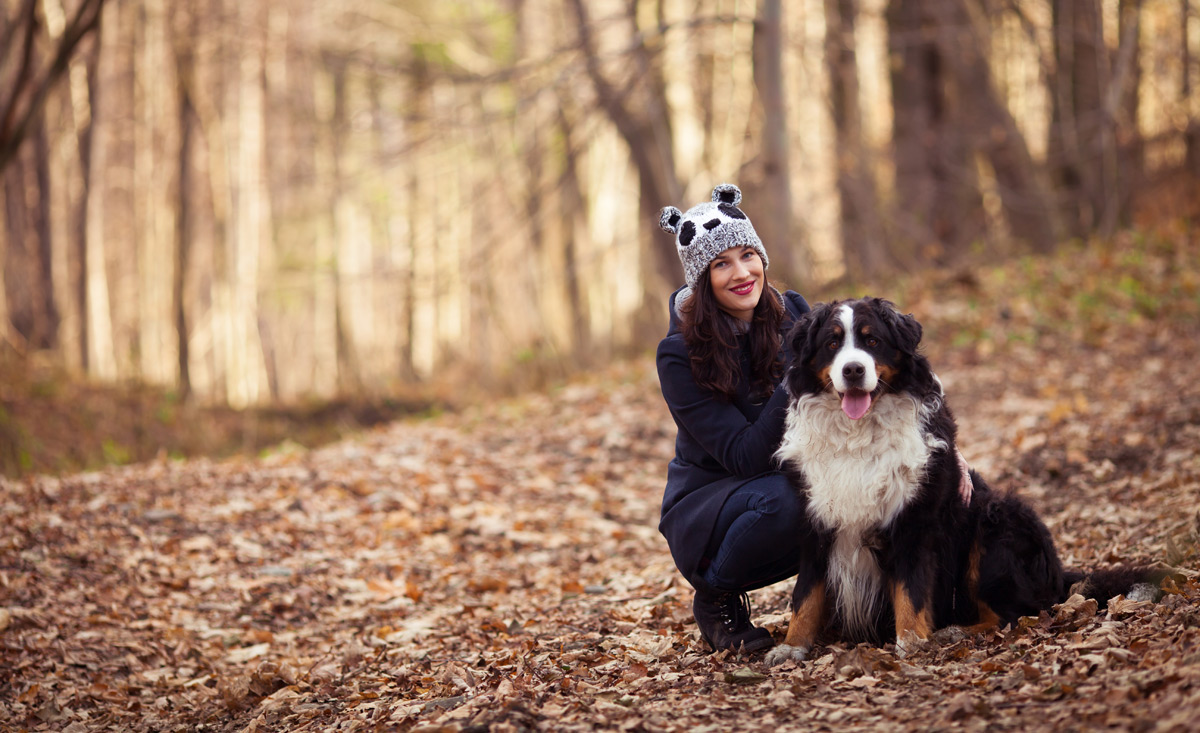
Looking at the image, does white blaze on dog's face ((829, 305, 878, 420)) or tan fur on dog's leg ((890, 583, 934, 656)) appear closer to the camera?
white blaze on dog's face ((829, 305, 878, 420))

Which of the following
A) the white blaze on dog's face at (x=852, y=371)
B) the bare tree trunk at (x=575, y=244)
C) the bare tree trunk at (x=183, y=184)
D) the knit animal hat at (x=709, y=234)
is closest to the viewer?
the white blaze on dog's face at (x=852, y=371)

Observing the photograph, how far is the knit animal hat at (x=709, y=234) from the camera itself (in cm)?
411

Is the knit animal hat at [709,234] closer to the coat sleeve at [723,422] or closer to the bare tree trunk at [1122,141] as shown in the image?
the coat sleeve at [723,422]

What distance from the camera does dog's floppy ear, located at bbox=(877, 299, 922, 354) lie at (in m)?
3.65

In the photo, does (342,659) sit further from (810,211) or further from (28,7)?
(810,211)

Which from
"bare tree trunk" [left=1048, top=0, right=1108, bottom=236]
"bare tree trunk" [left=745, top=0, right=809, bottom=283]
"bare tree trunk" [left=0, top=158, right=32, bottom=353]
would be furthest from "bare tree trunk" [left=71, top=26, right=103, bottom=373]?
"bare tree trunk" [left=1048, top=0, right=1108, bottom=236]

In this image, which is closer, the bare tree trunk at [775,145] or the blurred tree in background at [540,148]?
the bare tree trunk at [775,145]

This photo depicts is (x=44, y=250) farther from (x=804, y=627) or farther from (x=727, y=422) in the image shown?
(x=804, y=627)

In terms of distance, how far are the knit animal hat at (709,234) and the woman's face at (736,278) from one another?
→ 31 mm

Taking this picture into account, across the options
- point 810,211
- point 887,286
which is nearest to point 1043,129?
point 810,211

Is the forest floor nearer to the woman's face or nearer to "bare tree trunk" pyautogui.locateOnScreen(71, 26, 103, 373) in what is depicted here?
the woman's face

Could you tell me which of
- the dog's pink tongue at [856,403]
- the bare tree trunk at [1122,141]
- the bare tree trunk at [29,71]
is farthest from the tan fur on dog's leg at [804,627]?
the bare tree trunk at [1122,141]

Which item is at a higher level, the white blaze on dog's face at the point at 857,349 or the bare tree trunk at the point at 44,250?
the bare tree trunk at the point at 44,250

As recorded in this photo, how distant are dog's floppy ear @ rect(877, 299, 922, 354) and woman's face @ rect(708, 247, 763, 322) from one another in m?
0.62
